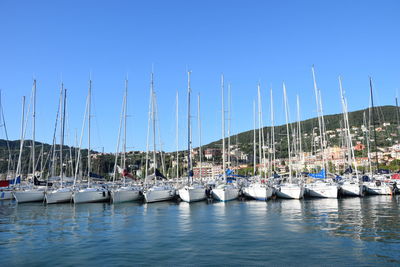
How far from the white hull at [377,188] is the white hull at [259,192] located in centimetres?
1386

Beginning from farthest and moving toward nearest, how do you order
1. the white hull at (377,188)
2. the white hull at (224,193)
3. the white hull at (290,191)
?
the white hull at (377,188) < the white hull at (290,191) < the white hull at (224,193)

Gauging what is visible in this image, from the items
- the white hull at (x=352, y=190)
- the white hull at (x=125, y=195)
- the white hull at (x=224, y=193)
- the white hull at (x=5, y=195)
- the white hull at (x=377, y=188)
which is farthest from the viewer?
the white hull at (x=5, y=195)

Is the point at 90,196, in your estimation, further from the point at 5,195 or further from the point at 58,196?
the point at 5,195

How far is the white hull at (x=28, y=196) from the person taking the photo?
38.1 metres

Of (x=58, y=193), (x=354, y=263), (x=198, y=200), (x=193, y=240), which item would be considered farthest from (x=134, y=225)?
(x=58, y=193)

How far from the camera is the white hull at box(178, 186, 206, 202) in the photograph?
3450cm

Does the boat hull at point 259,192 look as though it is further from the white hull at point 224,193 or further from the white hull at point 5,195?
the white hull at point 5,195

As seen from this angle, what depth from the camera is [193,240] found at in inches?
612

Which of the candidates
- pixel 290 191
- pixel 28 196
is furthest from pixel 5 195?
pixel 290 191

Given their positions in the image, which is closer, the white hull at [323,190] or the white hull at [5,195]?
the white hull at [323,190]

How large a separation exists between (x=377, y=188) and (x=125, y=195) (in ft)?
105

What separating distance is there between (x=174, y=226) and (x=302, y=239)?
8051 mm

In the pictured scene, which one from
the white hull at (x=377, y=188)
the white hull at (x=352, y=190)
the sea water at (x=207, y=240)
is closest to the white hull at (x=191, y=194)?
the sea water at (x=207, y=240)

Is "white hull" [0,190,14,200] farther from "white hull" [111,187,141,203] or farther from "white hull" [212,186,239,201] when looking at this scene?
"white hull" [212,186,239,201]
